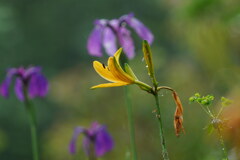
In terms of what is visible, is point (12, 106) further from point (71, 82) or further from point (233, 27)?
point (233, 27)

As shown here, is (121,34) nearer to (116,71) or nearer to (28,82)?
(28,82)

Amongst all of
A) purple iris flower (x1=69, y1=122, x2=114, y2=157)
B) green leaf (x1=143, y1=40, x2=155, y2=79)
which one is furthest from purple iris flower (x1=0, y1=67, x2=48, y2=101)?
green leaf (x1=143, y1=40, x2=155, y2=79)

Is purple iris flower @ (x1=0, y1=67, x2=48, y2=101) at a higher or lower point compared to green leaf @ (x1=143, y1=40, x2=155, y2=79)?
higher

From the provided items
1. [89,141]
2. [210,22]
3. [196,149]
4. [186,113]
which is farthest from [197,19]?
[89,141]

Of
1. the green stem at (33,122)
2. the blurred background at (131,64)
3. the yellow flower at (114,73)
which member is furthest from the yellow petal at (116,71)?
the green stem at (33,122)

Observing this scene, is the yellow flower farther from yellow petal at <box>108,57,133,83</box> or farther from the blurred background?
the blurred background

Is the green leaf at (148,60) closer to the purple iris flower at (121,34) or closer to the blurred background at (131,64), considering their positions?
the blurred background at (131,64)

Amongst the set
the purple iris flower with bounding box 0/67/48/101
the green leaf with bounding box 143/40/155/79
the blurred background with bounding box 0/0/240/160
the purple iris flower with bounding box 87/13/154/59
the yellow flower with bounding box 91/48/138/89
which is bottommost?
the yellow flower with bounding box 91/48/138/89

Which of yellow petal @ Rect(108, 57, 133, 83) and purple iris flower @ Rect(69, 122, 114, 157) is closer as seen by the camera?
yellow petal @ Rect(108, 57, 133, 83)
